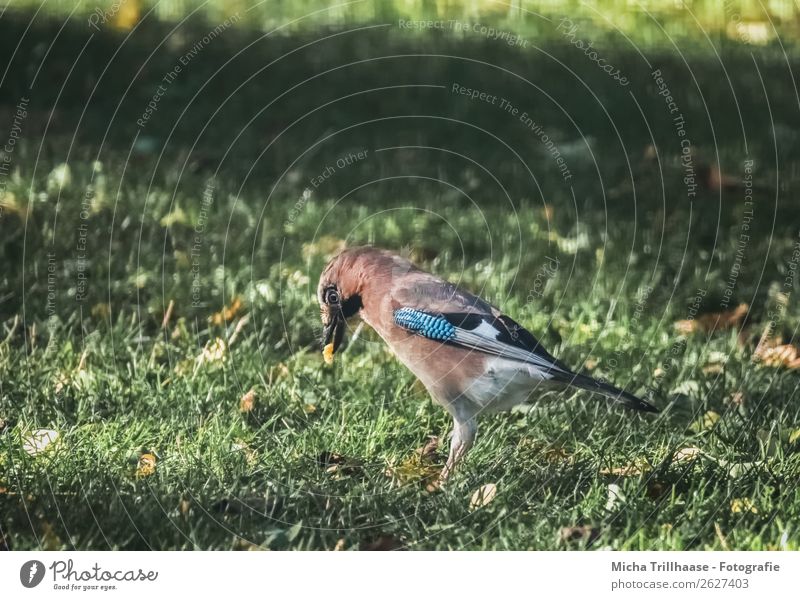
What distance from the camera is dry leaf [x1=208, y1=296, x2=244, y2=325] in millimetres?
4586

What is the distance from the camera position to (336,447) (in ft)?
12.0

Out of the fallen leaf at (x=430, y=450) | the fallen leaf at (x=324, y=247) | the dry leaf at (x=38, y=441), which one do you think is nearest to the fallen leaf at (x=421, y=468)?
the fallen leaf at (x=430, y=450)

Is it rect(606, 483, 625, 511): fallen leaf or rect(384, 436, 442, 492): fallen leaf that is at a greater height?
rect(384, 436, 442, 492): fallen leaf

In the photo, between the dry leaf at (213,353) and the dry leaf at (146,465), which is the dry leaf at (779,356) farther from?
the dry leaf at (146,465)

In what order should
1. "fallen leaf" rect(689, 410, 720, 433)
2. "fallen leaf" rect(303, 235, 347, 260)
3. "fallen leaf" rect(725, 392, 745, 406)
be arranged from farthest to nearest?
"fallen leaf" rect(303, 235, 347, 260)
"fallen leaf" rect(725, 392, 745, 406)
"fallen leaf" rect(689, 410, 720, 433)

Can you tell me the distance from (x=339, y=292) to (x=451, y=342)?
1.33ft

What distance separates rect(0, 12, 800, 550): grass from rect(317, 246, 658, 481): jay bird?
240mm

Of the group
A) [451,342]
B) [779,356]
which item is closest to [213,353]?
[451,342]

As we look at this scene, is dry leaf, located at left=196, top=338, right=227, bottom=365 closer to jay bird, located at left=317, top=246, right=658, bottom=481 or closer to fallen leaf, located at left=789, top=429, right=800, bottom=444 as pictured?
jay bird, located at left=317, top=246, right=658, bottom=481

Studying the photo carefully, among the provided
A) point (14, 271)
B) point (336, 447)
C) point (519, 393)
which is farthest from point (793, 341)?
point (14, 271)

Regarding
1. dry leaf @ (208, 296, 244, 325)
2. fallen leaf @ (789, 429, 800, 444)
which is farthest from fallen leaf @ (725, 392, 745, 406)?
dry leaf @ (208, 296, 244, 325)

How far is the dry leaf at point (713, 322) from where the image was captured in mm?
4715

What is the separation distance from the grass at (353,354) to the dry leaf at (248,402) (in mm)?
11
